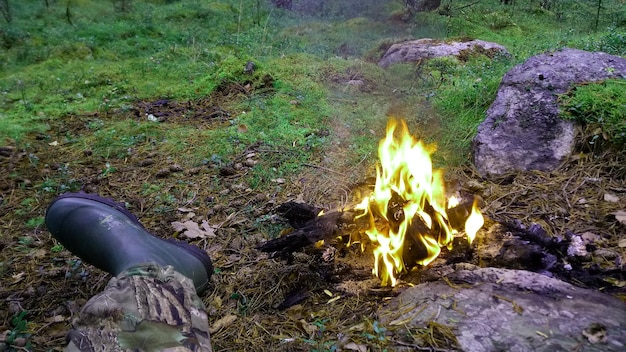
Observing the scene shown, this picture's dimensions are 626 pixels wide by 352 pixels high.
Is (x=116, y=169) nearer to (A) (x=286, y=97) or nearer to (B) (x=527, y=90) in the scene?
(A) (x=286, y=97)

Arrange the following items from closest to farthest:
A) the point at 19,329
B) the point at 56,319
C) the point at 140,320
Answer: the point at 140,320 → the point at 19,329 → the point at 56,319

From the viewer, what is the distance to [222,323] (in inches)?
88.0

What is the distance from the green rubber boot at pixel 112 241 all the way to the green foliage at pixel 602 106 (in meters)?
2.93

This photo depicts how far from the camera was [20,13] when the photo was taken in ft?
32.9

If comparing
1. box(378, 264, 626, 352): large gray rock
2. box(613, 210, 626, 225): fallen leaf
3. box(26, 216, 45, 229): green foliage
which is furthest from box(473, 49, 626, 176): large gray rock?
box(26, 216, 45, 229): green foliage

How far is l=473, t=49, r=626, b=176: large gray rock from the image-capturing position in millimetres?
3375

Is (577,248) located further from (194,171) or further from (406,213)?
(194,171)

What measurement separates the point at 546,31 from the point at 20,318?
34.9 feet

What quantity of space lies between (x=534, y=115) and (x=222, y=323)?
9.40 ft

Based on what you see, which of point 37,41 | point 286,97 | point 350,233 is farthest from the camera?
point 37,41

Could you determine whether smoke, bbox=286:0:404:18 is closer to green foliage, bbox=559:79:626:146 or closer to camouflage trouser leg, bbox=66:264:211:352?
green foliage, bbox=559:79:626:146

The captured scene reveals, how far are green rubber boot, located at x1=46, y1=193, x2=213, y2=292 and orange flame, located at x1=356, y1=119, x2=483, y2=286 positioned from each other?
0.97m

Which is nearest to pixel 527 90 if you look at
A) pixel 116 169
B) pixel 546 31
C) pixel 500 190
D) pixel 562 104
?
pixel 562 104

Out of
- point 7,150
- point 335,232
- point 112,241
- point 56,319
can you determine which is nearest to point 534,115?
point 335,232
